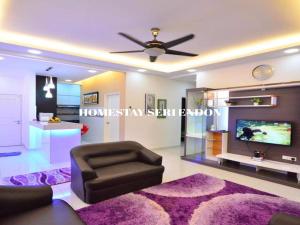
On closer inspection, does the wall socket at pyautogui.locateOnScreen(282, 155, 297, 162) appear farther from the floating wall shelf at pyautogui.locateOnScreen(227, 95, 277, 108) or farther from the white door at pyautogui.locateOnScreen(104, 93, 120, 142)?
the white door at pyautogui.locateOnScreen(104, 93, 120, 142)

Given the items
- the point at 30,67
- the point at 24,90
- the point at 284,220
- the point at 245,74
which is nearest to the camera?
the point at 284,220

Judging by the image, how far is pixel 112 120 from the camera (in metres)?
7.25

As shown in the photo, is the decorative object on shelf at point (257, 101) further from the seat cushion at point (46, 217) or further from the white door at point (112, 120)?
the seat cushion at point (46, 217)

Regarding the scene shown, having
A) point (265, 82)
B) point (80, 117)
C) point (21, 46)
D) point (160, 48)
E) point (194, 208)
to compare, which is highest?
point (21, 46)

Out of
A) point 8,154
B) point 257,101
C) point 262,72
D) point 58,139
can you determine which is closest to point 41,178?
point 58,139

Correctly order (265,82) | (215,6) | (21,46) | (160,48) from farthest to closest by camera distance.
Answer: (265,82) < (21,46) < (160,48) < (215,6)

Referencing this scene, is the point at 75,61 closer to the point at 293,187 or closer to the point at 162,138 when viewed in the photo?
the point at 162,138

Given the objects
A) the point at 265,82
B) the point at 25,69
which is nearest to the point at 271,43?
the point at 265,82

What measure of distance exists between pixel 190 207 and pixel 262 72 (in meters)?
3.58

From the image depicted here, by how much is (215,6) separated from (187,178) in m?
3.06

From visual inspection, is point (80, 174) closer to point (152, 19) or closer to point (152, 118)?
point (152, 19)

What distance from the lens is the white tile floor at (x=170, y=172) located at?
333cm

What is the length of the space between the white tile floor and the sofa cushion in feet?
Result: 1.86

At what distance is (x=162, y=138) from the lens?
7395 mm
